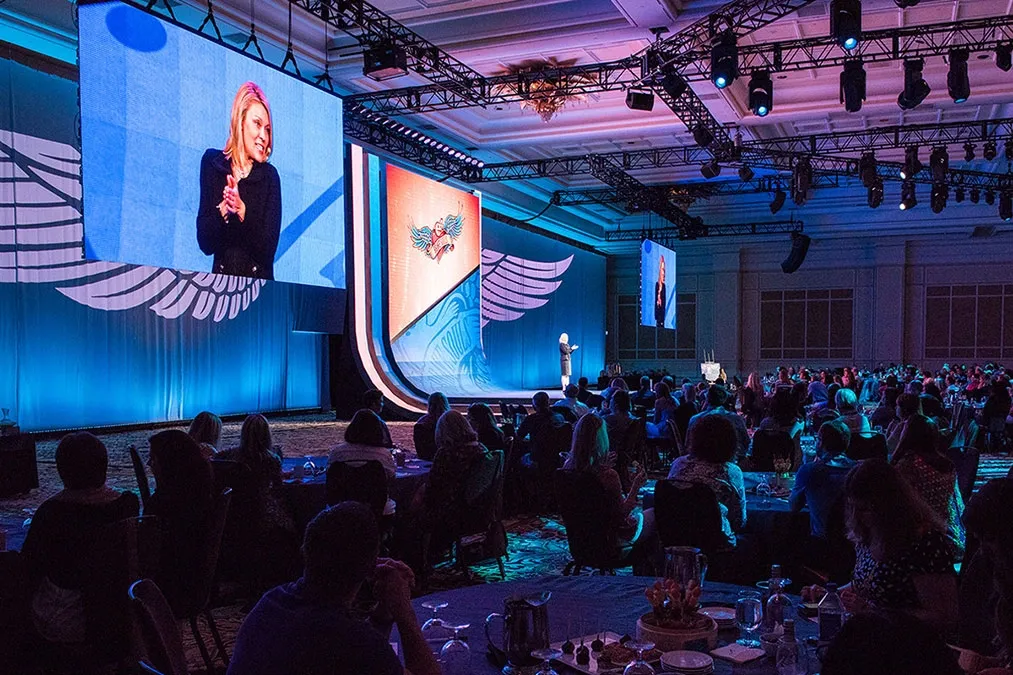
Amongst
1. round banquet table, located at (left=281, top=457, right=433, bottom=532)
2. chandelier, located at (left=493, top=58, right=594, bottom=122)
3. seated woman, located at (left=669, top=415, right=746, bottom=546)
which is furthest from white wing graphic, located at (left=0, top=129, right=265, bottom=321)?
seated woman, located at (left=669, top=415, right=746, bottom=546)

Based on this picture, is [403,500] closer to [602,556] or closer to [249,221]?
[602,556]

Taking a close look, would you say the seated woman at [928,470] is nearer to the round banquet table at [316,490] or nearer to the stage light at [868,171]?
the round banquet table at [316,490]

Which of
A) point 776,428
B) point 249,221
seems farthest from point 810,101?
point 249,221

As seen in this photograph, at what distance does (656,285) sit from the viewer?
2031 cm

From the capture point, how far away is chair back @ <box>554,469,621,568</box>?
4.29 meters

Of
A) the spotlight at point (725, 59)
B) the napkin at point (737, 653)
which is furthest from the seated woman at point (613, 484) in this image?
the spotlight at point (725, 59)

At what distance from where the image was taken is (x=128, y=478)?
325 inches

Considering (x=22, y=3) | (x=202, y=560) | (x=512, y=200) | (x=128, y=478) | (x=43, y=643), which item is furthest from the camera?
(x=512, y=200)

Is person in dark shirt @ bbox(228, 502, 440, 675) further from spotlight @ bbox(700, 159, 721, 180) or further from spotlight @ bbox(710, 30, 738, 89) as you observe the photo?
spotlight @ bbox(700, 159, 721, 180)

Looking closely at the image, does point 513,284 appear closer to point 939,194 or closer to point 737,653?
point 939,194

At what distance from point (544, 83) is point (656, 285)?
9.75 m

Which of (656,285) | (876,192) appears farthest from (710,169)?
(656,285)

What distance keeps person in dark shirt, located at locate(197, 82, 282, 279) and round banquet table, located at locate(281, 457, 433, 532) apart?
2.44 metres

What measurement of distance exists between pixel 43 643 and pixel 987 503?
3064mm
